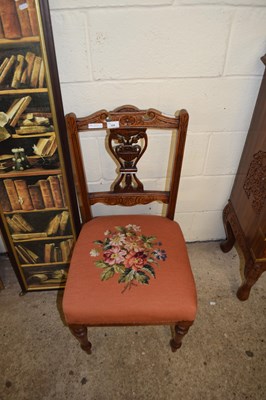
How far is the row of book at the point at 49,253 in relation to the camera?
1396 millimetres

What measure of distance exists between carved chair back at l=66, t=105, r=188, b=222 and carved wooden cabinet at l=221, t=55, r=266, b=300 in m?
0.37

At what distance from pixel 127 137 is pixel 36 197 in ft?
1.63

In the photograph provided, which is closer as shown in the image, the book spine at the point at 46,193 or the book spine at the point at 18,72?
the book spine at the point at 18,72

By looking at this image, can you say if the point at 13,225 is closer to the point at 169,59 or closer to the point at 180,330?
the point at 180,330

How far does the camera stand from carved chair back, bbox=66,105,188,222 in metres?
1.02

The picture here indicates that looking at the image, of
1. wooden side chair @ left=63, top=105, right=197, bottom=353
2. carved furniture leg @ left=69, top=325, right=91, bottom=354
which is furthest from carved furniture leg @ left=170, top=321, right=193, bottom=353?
carved furniture leg @ left=69, top=325, right=91, bottom=354

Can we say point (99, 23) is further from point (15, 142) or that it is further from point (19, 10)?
point (15, 142)

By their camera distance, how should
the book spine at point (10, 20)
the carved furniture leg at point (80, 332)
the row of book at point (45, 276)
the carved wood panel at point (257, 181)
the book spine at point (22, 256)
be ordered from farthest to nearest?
the row of book at point (45, 276) → the book spine at point (22, 256) → the carved wood panel at point (257, 181) → the carved furniture leg at point (80, 332) → the book spine at point (10, 20)

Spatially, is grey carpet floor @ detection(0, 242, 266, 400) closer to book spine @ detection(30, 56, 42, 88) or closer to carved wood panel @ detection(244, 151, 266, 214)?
carved wood panel @ detection(244, 151, 266, 214)

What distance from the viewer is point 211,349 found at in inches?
51.7

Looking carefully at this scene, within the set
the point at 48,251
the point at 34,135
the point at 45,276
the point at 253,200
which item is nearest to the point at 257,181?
the point at 253,200

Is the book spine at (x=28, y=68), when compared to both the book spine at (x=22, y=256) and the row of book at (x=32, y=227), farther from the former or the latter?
the book spine at (x=22, y=256)

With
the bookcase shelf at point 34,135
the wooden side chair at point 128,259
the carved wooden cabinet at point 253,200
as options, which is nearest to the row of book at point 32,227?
the wooden side chair at point 128,259

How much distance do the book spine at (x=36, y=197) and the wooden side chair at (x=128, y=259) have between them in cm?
20
